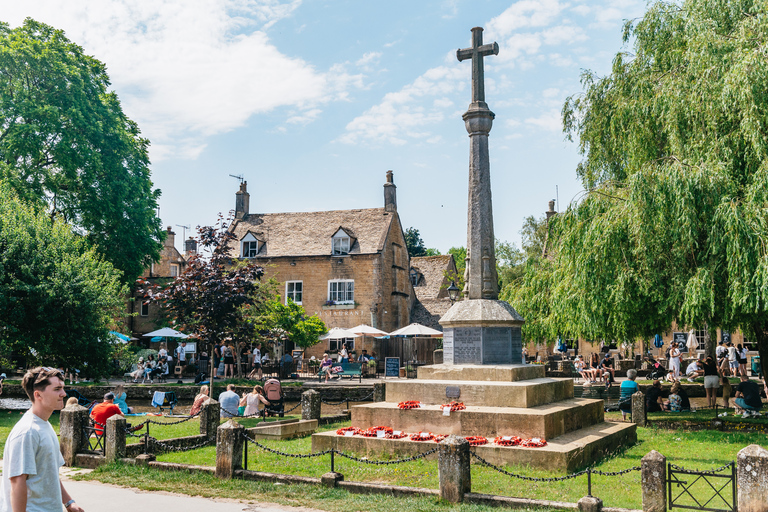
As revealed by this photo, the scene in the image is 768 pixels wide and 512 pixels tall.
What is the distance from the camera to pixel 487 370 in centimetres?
1185

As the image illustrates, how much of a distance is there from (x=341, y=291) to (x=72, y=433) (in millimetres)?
27990

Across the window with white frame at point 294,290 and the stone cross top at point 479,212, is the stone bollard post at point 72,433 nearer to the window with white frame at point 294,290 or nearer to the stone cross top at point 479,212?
the stone cross top at point 479,212

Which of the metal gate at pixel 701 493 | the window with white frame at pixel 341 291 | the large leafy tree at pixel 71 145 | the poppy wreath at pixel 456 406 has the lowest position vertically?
the metal gate at pixel 701 493

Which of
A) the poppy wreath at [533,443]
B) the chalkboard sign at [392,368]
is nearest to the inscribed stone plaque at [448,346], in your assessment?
the poppy wreath at [533,443]

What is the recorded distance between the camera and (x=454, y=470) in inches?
334

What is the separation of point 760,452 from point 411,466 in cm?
502

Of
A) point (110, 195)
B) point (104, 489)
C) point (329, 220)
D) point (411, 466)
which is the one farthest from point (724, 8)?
point (329, 220)

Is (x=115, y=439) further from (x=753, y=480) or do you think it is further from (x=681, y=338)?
(x=681, y=338)

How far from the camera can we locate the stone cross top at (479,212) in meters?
12.8

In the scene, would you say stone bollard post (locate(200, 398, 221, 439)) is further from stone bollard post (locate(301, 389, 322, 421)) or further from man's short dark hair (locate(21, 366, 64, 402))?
man's short dark hair (locate(21, 366, 64, 402))

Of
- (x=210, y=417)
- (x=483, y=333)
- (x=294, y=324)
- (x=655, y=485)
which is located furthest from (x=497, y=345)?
(x=294, y=324)

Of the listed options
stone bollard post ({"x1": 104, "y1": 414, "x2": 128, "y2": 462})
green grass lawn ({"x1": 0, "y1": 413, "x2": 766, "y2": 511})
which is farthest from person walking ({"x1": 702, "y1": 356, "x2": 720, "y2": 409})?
stone bollard post ({"x1": 104, "y1": 414, "x2": 128, "y2": 462})

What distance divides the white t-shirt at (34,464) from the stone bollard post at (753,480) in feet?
23.0

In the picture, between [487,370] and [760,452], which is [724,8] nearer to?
[487,370]
